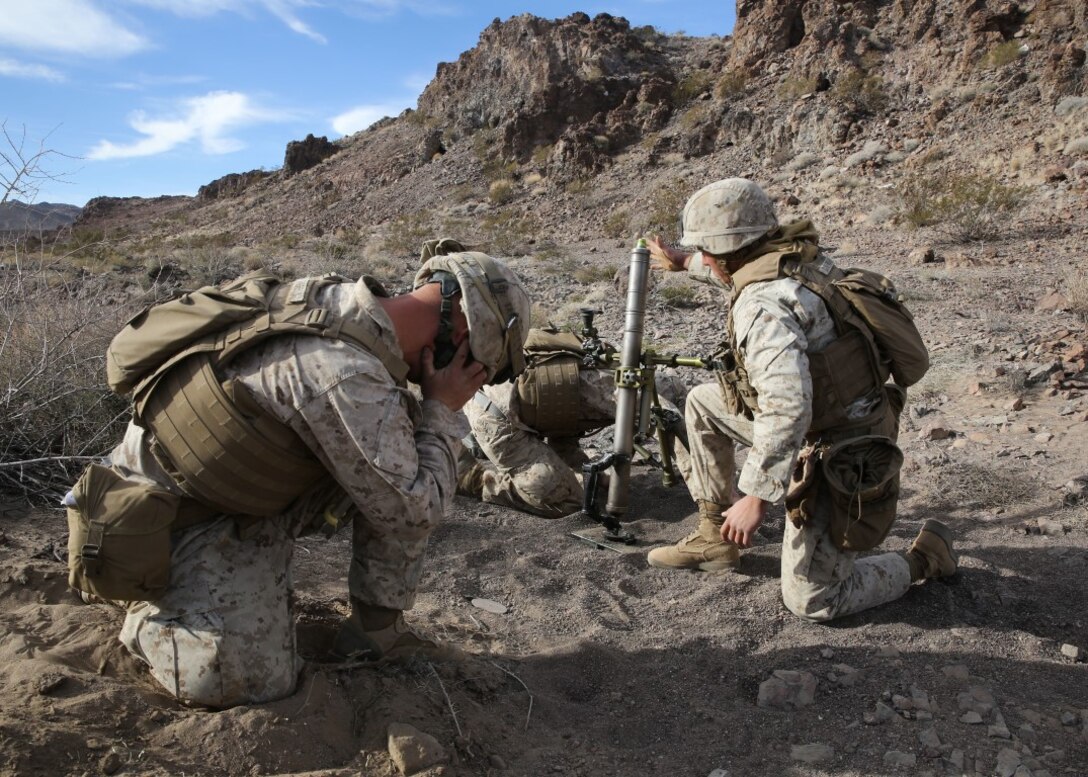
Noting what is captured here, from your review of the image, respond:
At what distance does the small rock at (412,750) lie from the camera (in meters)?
2.10

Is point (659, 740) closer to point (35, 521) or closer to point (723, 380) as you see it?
point (723, 380)

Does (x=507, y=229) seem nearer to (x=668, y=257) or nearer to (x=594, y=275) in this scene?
(x=594, y=275)

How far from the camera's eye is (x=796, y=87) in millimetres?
22094

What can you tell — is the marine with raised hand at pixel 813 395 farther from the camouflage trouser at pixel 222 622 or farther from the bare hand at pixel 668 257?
the camouflage trouser at pixel 222 622

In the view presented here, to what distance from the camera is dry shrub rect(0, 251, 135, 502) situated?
382cm

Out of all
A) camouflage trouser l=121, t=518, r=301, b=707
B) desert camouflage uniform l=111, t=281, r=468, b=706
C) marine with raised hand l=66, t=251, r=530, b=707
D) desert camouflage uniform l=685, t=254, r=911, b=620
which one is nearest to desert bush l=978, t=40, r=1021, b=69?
desert camouflage uniform l=685, t=254, r=911, b=620

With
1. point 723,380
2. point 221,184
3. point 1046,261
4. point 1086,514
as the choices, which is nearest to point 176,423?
point 723,380

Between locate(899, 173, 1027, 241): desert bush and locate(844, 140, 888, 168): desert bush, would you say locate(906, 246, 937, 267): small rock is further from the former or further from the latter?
locate(844, 140, 888, 168): desert bush

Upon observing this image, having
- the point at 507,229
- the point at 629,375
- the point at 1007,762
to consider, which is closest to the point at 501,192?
the point at 507,229

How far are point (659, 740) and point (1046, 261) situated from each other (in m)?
9.62

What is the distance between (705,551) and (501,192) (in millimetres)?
23446

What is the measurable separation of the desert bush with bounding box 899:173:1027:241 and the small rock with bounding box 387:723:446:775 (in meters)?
11.5

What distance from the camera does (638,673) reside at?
293cm

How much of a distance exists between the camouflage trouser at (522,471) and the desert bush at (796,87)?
1969 centimetres
